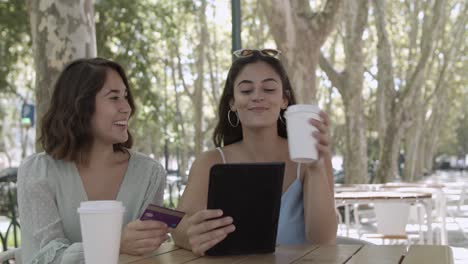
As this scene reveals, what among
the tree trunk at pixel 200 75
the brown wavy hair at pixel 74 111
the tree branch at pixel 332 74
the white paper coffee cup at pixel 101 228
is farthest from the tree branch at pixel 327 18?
the tree trunk at pixel 200 75

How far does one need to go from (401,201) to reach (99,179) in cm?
438

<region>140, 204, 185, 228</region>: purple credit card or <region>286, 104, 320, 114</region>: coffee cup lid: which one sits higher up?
<region>286, 104, 320, 114</region>: coffee cup lid

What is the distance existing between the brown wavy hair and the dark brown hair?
55 cm

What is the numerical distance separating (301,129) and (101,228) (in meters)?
0.67

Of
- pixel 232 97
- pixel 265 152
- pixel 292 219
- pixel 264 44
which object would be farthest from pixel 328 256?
pixel 264 44

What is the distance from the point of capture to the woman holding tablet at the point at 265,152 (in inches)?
105

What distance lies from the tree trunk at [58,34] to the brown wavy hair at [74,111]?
6.22 feet

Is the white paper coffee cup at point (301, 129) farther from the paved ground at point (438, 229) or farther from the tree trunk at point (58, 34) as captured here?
the paved ground at point (438, 229)

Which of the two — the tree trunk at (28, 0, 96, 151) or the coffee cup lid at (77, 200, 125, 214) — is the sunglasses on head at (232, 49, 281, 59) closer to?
the coffee cup lid at (77, 200, 125, 214)

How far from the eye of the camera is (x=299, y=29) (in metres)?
9.13

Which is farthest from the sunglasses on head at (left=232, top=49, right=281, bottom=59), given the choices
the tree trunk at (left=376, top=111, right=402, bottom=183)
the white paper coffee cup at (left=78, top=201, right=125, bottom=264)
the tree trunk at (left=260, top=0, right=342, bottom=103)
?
the tree trunk at (left=376, top=111, right=402, bottom=183)

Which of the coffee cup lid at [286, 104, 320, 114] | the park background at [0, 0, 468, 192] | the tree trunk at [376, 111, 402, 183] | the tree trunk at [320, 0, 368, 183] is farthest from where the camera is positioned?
the tree trunk at [376, 111, 402, 183]

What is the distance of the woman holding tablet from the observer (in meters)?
2.66

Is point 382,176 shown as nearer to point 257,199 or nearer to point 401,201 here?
point 401,201
